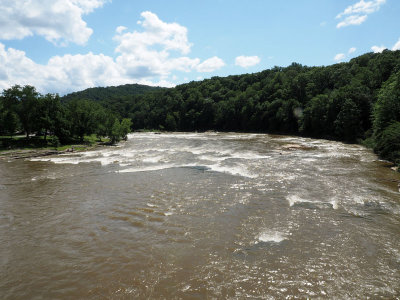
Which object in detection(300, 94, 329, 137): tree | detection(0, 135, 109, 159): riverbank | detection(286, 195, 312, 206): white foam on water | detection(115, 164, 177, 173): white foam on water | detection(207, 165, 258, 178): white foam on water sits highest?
detection(300, 94, 329, 137): tree

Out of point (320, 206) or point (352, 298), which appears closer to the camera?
point (352, 298)

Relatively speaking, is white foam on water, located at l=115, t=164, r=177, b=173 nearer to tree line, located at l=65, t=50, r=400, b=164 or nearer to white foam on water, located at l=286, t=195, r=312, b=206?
white foam on water, located at l=286, t=195, r=312, b=206

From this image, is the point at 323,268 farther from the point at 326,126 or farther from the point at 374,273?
the point at 326,126

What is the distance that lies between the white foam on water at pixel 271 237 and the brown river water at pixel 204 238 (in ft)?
0.34

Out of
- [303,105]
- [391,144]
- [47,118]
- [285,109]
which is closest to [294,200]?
[391,144]

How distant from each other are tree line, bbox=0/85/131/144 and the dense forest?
23cm

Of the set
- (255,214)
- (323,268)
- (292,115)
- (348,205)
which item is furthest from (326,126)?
(323,268)

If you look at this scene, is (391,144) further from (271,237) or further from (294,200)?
(271,237)

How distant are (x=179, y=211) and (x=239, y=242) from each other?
5397 millimetres

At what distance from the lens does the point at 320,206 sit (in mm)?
16891

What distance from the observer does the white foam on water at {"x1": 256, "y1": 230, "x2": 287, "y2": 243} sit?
12.5 meters

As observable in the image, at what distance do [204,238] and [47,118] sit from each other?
196 feet

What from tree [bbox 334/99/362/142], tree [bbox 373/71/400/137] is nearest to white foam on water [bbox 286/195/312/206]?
tree [bbox 373/71/400/137]

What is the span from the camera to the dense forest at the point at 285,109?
1893 inches
